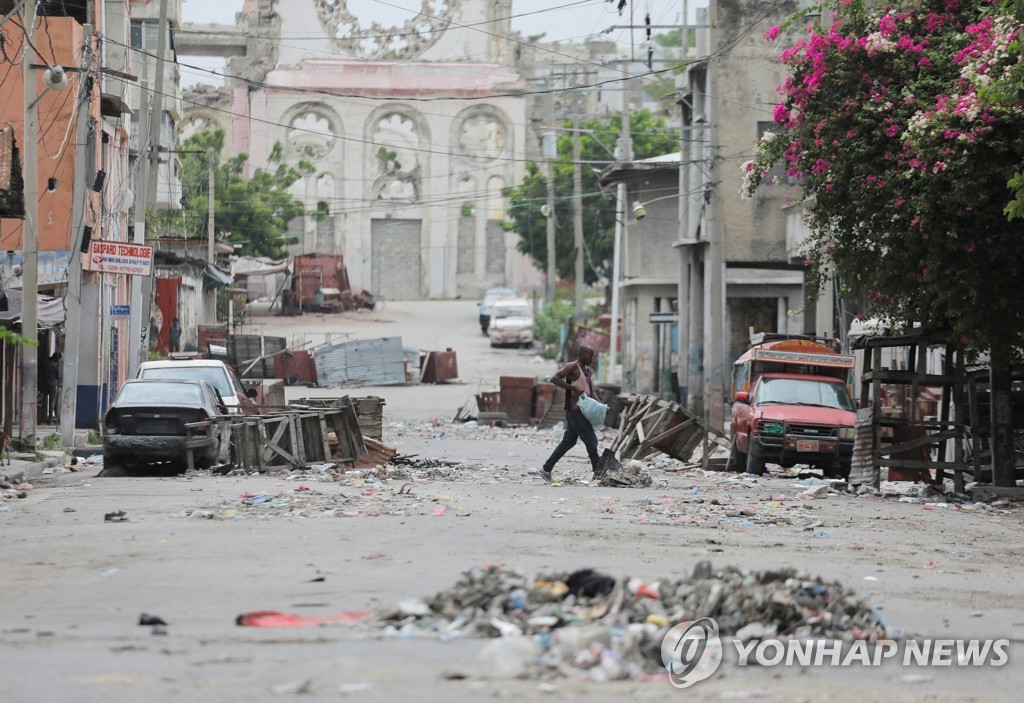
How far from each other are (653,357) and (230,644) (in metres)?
48.7

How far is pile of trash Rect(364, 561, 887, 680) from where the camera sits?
298 inches

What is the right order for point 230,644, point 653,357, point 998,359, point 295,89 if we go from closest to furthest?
→ point 230,644 → point 998,359 → point 653,357 → point 295,89

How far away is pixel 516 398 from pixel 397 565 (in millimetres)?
29744

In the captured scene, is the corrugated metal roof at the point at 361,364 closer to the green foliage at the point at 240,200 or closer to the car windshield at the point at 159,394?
the green foliage at the point at 240,200

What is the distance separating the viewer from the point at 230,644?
25.7 feet

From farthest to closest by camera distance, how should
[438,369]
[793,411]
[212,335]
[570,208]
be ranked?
[570,208]
[212,335]
[438,369]
[793,411]

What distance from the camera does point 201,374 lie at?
1001 inches

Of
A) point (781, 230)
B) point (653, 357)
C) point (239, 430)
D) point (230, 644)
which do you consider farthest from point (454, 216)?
point (230, 644)

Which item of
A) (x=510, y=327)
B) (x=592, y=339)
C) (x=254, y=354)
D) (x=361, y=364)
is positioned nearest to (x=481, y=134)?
(x=510, y=327)

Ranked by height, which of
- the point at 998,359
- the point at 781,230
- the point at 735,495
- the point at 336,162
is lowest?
the point at 735,495

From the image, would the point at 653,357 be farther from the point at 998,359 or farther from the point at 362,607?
the point at 362,607

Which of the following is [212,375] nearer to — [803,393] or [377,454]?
[377,454]

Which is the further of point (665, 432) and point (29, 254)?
point (29, 254)

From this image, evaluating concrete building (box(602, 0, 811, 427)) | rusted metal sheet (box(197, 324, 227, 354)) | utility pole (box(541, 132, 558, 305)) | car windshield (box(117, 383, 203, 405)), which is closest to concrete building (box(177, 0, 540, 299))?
utility pole (box(541, 132, 558, 305))
